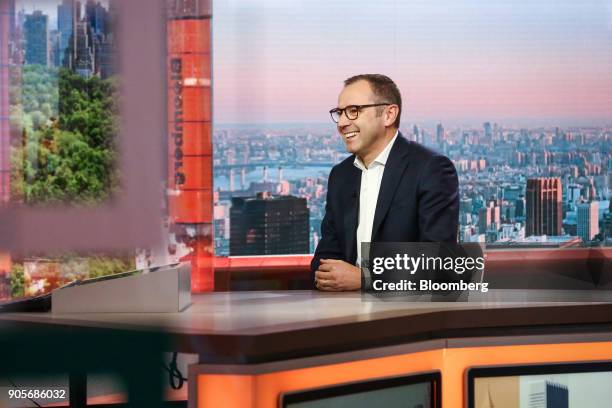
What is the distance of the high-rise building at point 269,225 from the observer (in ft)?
14.6

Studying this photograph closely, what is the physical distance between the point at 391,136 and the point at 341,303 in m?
0.94

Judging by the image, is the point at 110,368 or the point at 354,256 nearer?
the point at 110,368

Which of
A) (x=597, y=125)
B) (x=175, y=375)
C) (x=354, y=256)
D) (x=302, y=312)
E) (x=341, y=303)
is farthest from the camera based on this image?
(x=597, y=125)

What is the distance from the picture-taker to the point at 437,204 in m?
2.87

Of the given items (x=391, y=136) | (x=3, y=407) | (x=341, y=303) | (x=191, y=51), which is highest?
(x=191, y=51)

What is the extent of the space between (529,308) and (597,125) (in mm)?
2714

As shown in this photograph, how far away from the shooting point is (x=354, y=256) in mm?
2984

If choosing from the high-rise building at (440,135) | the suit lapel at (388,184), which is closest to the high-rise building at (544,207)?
the high-rise building at (440,135)

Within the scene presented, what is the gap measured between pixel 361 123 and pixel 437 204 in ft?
1.28

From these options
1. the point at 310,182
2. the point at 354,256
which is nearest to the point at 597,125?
the point at 310,182

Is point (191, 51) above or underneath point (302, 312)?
above

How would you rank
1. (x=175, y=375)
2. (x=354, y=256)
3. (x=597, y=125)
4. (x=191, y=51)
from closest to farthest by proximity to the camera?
(x=175, y=375) < (x=354, y=256) < (x=191, y=51) < (x=597, y=125)

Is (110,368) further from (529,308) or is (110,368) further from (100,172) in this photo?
(100,172)
